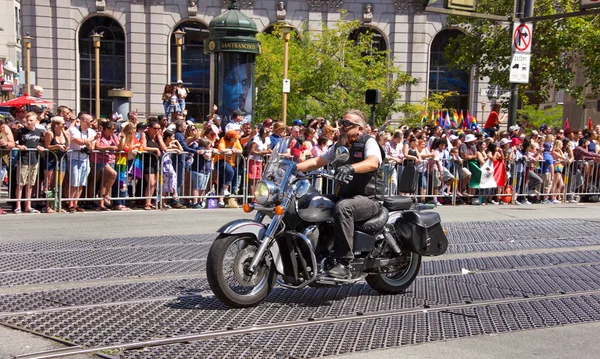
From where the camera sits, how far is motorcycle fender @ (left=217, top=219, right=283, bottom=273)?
658 cm

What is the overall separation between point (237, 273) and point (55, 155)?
7.90m

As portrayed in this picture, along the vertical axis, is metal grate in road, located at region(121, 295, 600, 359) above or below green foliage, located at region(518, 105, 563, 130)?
below

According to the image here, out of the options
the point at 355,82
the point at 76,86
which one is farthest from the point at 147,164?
the point at 76,86

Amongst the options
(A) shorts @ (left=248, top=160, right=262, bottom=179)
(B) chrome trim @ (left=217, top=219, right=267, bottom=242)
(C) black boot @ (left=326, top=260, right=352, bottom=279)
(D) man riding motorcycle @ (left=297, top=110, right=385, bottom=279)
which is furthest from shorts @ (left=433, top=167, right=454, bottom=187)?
(B) chrome trim @ (left=217, top=219, right=267, bottom=242)

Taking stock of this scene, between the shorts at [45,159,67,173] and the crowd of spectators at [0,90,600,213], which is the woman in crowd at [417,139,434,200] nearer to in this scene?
the crowd of spectators at [0,90,600,213]

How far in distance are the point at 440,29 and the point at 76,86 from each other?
1975cm

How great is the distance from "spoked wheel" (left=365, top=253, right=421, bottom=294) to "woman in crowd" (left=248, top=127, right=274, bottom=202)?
808 cm

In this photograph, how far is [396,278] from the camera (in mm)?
7754

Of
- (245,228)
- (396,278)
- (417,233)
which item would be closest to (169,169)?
(396,278)

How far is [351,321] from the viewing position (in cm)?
659

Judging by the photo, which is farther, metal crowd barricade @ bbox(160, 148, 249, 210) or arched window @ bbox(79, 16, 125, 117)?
arched window @ bbox(79, 16, 125, 117)

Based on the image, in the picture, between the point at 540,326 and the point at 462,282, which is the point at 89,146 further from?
the point at 540,326

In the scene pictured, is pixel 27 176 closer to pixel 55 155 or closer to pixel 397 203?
pixel 55 155

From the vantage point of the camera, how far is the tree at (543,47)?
85.9 ft
